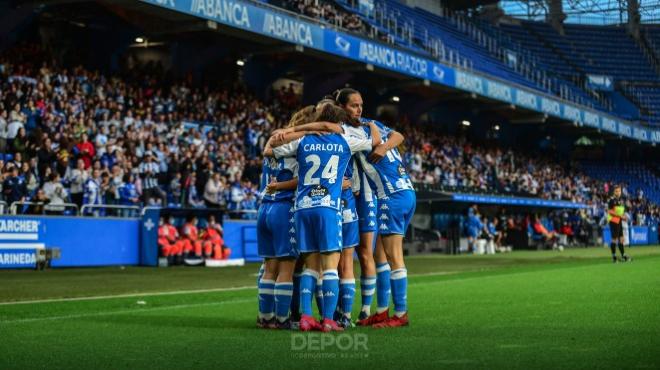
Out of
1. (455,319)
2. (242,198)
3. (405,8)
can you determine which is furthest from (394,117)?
(455,319)

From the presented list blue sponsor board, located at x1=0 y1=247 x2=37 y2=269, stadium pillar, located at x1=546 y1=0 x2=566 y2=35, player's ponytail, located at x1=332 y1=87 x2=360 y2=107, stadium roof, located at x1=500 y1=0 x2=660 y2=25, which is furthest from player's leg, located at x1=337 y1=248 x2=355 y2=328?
stadium pillar, located at x1=546 y1=0 x2=566 y2=35

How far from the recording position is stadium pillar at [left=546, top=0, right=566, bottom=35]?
69.8 metres

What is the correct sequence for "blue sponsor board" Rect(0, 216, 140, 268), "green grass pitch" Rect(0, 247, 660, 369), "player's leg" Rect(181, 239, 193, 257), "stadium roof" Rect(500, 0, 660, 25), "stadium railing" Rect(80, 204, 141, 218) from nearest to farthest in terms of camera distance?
"green grass pitch" Rect(0, 247, 660, 369)
"blue sponsor board" Rect(0, 216, 140, 268)
"stadium railing" Rect(80, 204, 141, 218)
"player's leg" Rect(181, 239, 193, 257)
"stadium roof" Rect(500, 0, 660, 25)

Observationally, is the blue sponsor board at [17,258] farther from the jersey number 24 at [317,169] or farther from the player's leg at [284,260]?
the jersey number 24 at [317,169]

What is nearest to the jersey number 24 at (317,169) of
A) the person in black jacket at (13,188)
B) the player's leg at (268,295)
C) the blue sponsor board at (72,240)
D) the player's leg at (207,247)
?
the player's leg at (268,295)

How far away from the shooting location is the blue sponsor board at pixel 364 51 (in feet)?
A: 93.5

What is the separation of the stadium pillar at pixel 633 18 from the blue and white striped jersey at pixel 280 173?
68431mm

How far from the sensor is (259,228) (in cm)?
893

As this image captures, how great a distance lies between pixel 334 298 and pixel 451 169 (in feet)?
118

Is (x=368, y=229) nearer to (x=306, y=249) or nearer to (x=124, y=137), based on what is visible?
(x=306, y=249)

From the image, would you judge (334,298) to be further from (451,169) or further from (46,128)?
(451,169)

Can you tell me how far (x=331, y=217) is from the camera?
27.5 ft

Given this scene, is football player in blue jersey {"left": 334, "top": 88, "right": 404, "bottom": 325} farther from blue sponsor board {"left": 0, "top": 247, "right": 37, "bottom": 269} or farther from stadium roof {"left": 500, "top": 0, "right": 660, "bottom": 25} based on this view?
stadium roof {"left": 500, "top": 0, "right": 660, "bottom": 25}

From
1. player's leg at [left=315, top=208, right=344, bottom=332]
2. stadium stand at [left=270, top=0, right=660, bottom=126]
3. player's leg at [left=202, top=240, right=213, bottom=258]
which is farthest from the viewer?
stadium stand at [left=270, top=0, right=660, bottom=126]
